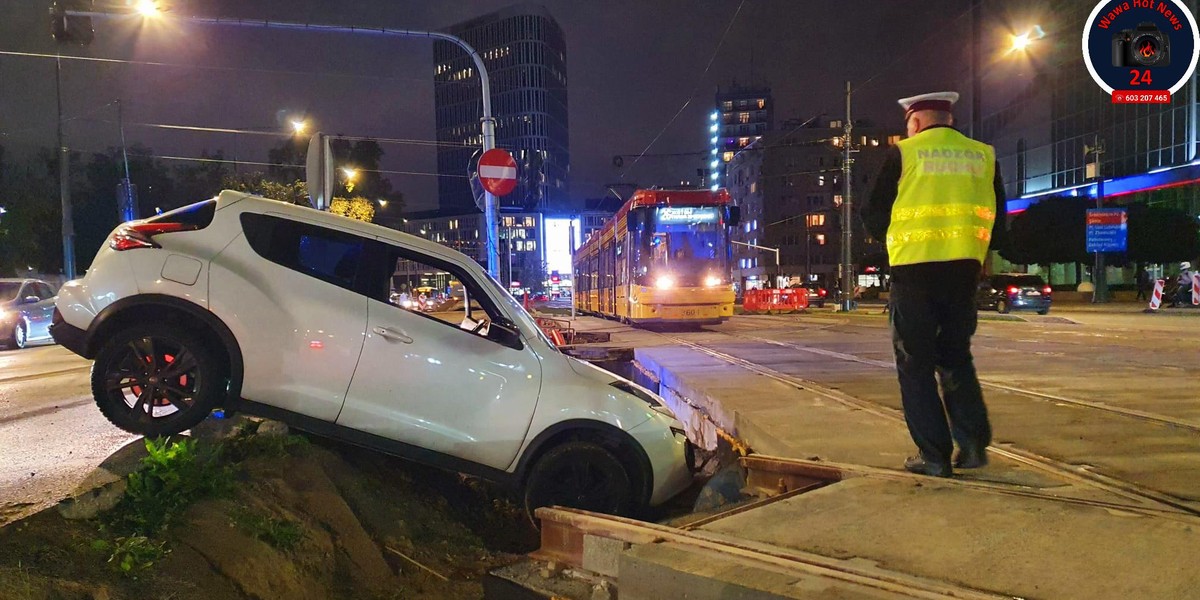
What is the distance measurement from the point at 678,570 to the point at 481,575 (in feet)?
4.95

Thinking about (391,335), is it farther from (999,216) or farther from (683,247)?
(683,247)

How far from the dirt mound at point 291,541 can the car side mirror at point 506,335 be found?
1250 millimetres

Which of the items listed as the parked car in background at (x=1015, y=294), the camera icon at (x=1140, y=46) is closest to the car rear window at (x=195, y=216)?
the camera icon at (x=1140, y=46)

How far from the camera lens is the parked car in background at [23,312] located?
15.1 m

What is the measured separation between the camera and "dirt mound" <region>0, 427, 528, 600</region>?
8.84 ft

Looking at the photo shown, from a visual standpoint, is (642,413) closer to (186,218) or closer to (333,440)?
(333,440)

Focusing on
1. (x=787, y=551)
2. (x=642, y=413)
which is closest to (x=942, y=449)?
(x=787, y=551)

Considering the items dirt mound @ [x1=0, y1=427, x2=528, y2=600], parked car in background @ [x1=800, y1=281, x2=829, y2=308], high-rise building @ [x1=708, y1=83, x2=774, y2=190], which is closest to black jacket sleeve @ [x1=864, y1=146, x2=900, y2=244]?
dirt mound @ [x1=0, y1=427, x2=528, y2=600]

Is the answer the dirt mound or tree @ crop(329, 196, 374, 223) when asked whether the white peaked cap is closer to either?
the dirt mound

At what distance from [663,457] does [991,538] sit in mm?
1978

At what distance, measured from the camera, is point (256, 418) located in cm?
449

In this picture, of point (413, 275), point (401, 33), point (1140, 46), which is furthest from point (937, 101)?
point (1140, 46)

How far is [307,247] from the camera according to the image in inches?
168

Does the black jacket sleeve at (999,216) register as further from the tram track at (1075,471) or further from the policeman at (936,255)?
the tram track at (1075,471)
